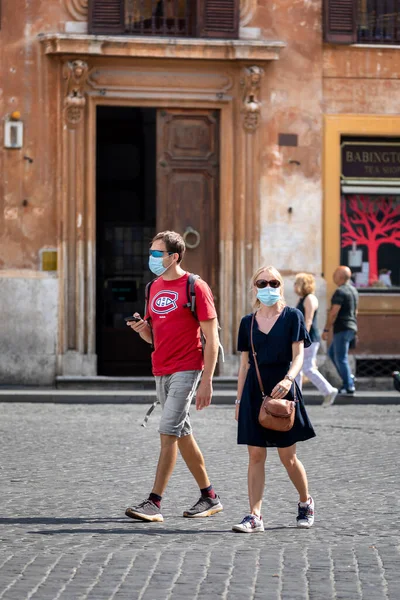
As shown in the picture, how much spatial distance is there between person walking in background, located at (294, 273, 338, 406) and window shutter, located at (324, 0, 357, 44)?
19.8 ft

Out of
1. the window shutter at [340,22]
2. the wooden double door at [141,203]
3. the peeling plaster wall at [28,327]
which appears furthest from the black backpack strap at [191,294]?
the window shutter at [340,22]

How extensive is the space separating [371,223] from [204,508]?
46.3ft

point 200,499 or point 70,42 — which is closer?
point 200,499

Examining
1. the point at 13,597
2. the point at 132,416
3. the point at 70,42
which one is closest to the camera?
the point at 13,597

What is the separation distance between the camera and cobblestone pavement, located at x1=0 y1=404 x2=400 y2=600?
7.02m

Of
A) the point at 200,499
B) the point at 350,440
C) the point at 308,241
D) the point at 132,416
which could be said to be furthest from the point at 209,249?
the point at 200,499

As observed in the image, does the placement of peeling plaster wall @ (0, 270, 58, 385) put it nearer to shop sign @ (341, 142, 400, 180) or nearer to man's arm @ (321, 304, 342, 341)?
man's arm @ (321, 304, 342, 341)

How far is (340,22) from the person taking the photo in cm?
2275

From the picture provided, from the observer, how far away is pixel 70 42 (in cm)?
2177

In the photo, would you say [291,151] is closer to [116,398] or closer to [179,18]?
[179,18]

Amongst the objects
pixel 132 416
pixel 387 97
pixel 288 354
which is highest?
pixel 387 97

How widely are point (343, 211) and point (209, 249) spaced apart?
217 centimetres

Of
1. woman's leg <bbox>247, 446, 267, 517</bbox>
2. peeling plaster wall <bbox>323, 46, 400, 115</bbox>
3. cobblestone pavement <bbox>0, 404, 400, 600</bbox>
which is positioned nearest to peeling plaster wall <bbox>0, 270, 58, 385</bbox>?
peeling plaster wall <bbox>323, 46, 400, 115</bbox>

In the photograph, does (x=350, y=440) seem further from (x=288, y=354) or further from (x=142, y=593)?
(x=142, y=593)
